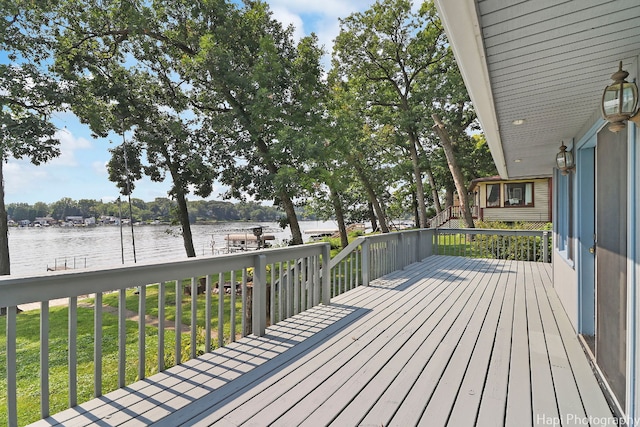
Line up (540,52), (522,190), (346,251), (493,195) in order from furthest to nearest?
1. (493,195)
2. (522,190)
3. (346,251)
4. (540,52)

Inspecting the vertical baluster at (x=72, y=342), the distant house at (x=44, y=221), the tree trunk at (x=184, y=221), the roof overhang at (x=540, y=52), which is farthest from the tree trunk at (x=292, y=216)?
the distant house at (x=44, y=221)

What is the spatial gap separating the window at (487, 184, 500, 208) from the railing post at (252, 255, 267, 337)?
59.7 ft

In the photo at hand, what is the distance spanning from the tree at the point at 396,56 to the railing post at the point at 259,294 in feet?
43.1

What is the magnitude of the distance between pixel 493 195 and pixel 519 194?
4.35 ft

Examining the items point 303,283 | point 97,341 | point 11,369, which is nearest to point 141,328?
point 97,341

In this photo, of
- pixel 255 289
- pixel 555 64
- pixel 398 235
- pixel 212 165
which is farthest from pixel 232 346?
pixel 212 165

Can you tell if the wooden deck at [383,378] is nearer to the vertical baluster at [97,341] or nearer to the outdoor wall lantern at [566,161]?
the vertical baluster at [97,341]

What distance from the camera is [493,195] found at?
18656mm

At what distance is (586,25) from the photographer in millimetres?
1646

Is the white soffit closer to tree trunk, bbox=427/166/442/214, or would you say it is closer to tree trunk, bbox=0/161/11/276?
tree trunk, bbox=0/161/11/276

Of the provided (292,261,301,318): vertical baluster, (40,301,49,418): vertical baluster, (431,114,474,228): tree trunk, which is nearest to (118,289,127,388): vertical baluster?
(40,301,49,418): vertical baluster

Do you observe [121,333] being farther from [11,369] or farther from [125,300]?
[11,369]

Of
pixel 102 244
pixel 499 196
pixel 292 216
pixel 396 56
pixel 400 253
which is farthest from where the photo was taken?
pixel 102 244

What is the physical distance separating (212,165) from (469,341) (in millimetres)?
11767
